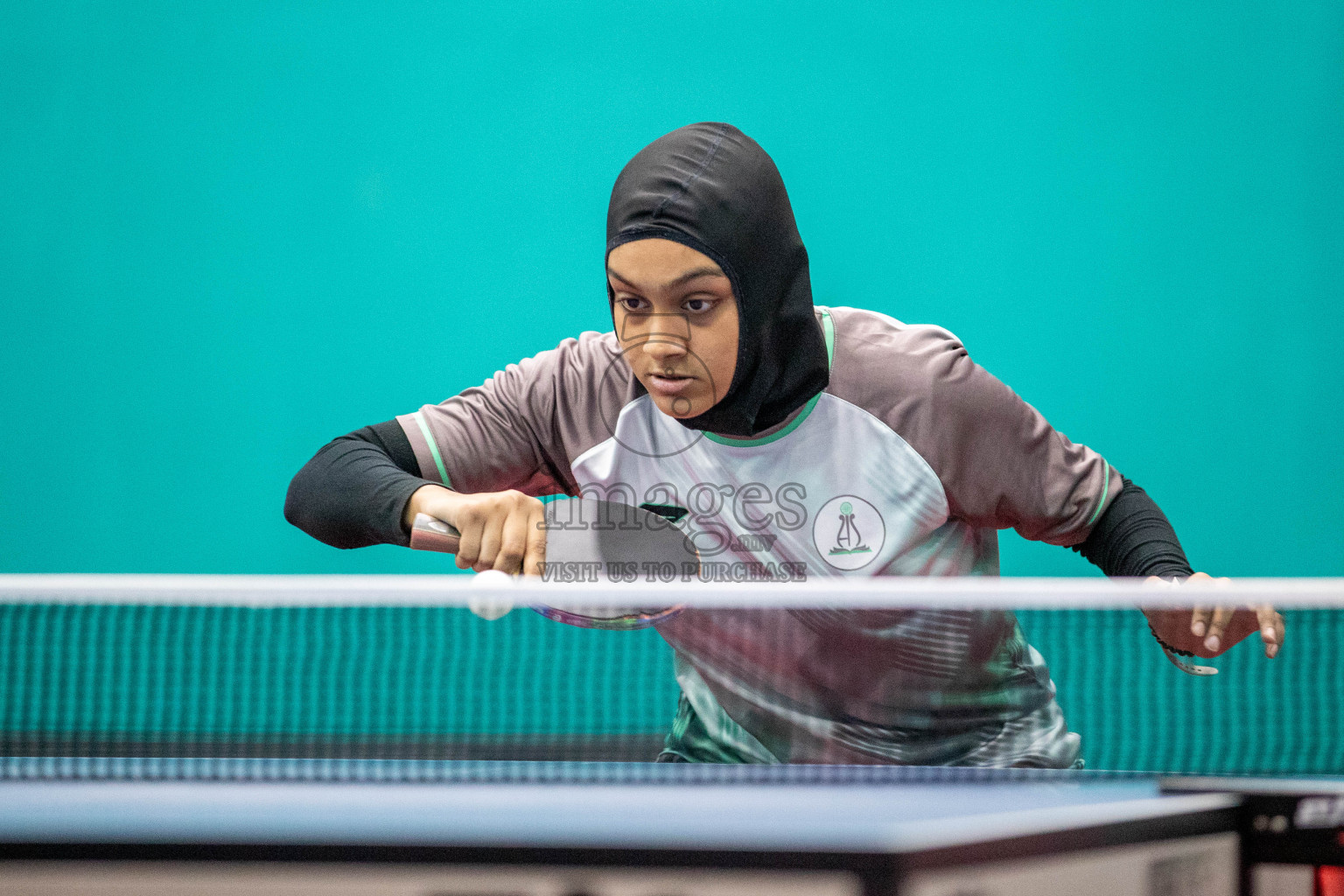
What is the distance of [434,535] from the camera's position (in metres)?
1.15

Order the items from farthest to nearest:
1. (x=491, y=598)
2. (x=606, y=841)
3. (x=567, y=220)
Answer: (x=567, y=220) < (x=491, y=598) < (x=606, y=841)

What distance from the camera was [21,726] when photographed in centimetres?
119

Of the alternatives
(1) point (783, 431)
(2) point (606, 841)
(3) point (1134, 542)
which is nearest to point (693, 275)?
(1) point (783, 431)

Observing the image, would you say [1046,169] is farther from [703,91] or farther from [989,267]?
[703,91]

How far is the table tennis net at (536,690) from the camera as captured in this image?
0.97 metres

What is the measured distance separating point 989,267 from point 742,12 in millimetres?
811

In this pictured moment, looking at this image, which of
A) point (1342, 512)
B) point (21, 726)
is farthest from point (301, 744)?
point (1342, 512)

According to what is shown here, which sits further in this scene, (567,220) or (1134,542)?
(567,220)

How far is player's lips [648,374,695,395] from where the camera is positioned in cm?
129

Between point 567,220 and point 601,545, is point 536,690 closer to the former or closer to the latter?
point 601,545
